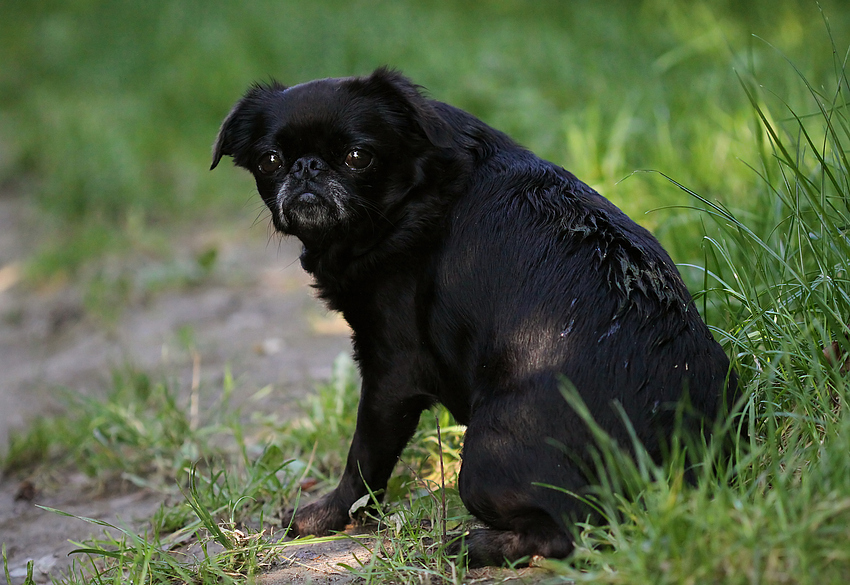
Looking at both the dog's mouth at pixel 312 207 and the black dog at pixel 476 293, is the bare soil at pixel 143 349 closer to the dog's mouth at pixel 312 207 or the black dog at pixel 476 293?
the black dog at pixel 476 293

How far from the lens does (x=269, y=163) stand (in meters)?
2.68

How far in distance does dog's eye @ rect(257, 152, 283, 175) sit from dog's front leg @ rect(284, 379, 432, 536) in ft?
2.52

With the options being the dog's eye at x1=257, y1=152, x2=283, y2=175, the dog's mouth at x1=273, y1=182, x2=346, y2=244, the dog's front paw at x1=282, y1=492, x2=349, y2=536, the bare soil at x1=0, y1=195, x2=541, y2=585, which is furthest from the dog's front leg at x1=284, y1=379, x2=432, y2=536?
the dog's eye at x1=257, y1=152, x2=283, y2=175

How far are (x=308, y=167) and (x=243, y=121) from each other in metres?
0.42

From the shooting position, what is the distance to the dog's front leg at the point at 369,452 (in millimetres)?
2525

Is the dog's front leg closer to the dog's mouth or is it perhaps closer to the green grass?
the dog's mouth

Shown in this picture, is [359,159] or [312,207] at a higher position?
[359,159]

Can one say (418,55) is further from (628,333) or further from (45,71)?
(628,333)

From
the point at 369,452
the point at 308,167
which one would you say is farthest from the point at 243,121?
the point at 369,452

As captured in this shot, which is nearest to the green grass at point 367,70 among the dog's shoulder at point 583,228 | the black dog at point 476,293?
the dog's shoulder at point 583,228

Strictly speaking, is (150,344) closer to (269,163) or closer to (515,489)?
(269,163)

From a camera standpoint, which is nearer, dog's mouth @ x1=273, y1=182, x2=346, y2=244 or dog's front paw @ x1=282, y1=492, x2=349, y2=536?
dog's mouth @ x1=273, y1=182, x2=346, y2=244

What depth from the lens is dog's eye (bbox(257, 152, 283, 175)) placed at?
2648mm

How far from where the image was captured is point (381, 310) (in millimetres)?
2502
